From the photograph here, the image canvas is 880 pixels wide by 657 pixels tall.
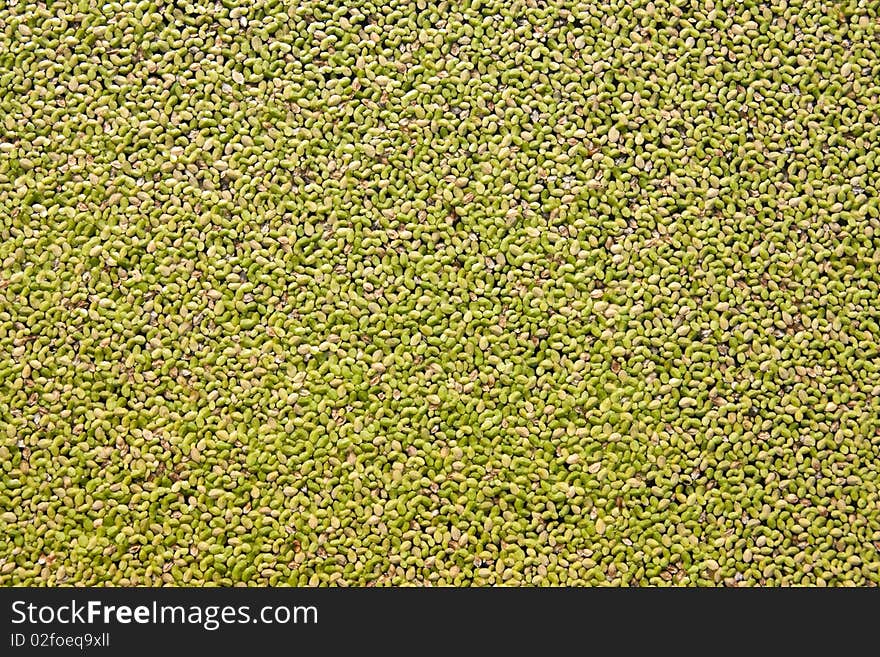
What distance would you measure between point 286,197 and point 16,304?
59 centimetres

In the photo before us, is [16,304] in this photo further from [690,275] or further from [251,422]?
[690,275]

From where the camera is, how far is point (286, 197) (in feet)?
5.42

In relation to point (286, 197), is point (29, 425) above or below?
below

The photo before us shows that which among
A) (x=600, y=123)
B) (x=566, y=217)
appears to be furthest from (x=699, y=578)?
(x=600, y=123)

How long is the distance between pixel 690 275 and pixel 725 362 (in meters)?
0.19

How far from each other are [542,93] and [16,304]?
45.8 inches

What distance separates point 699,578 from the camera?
1.63 m

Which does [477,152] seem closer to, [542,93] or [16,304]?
[542,93]

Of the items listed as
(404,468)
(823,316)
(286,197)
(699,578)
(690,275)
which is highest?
(286,197)

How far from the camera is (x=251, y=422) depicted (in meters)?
1.63

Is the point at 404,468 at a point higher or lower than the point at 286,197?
lower

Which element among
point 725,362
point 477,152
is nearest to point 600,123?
point 477,152

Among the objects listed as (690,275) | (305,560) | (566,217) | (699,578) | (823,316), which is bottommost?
(699,578)

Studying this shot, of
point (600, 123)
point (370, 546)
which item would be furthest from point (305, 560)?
point (600, 123)
